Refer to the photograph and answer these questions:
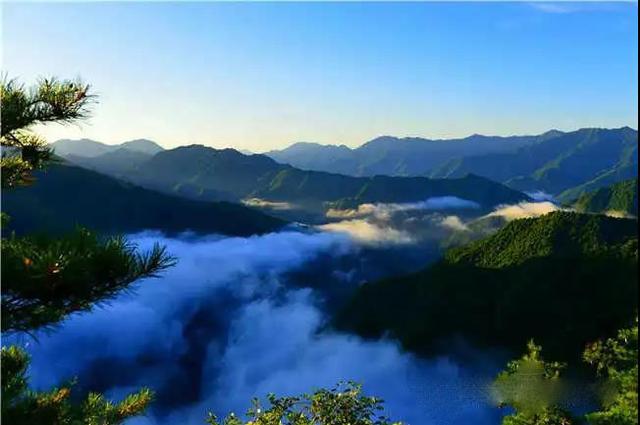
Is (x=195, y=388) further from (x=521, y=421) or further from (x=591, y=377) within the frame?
(x=521, y=421)

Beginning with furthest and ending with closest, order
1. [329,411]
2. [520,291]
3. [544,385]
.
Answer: [520,291]
[544,385]
[329,411]

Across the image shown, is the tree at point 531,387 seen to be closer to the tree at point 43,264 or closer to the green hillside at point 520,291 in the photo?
the tree at point 43,264

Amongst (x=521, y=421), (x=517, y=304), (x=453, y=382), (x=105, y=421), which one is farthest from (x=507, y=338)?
(x=105, y=421)

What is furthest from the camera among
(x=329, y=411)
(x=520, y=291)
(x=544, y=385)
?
(x=520, y=291)

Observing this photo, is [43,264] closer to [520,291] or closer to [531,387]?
[531,387]

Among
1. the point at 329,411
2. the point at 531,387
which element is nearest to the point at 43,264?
the point at 329,411

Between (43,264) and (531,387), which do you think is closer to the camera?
(43,264)

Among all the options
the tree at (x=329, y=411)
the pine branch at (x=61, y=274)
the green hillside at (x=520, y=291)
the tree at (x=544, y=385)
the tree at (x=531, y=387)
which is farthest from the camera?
the green hillside at (x=520, y=291)

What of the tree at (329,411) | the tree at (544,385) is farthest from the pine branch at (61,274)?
the tree at (544,385)
